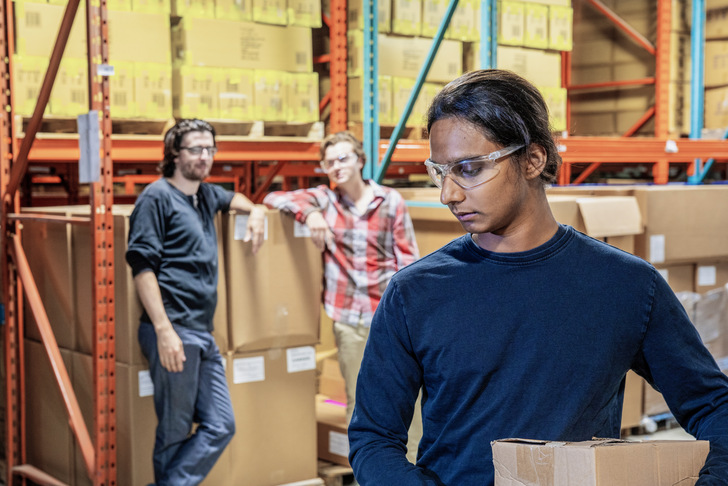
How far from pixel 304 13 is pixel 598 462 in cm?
481

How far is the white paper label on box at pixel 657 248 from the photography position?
5.82 metres

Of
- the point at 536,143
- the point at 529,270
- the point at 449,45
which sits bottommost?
the point at 529,270

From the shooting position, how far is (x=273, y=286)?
15.7ft

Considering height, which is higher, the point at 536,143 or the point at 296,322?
the point at 536,143

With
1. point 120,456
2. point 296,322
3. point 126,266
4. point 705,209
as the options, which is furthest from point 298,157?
point 705,209

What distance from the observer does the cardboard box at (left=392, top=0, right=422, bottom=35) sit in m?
5.89

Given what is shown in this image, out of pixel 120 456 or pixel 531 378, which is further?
pixel 120 456

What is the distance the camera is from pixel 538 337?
1.49m

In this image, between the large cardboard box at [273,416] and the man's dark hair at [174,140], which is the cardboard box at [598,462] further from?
the large cardboard box at [273,416]

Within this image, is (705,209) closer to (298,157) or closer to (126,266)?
(298,157)

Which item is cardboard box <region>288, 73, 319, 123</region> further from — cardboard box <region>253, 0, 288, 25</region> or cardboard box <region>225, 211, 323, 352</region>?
cardboard box <region>225, 211, 323, 352</region>

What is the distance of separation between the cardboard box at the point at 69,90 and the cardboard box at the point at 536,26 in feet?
10.4

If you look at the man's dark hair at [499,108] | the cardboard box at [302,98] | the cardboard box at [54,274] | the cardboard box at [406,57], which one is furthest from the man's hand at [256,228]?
the man's dark hair at [499,108]

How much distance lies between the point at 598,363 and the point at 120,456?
350cm
